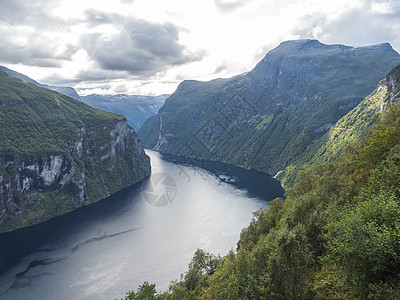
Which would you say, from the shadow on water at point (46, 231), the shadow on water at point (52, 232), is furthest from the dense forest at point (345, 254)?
the shadow on water at point (46, 231)

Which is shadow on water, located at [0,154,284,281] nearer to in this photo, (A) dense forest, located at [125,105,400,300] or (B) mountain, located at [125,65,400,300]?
(B) mountain, located at [125,65,400,300]

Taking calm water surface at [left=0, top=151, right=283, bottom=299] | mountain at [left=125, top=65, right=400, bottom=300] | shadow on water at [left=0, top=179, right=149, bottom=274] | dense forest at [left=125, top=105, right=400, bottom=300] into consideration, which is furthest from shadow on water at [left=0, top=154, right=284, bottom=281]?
dense forest at [left=125, top=105, right=400, bottom=300]

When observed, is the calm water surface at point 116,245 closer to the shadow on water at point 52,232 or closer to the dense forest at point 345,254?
the shadow on water at point 52,232

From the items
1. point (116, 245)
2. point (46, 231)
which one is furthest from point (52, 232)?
point (116, 245)

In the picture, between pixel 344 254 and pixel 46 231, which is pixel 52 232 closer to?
pixel 46 231

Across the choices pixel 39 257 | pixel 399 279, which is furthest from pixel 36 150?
pixel 399 279

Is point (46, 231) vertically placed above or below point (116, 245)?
below
